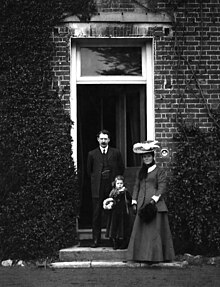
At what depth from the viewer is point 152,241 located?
1049 centimetres

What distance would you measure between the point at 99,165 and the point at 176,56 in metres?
2.35

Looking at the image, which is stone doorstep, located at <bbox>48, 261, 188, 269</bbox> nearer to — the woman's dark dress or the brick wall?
the woman's dark dress

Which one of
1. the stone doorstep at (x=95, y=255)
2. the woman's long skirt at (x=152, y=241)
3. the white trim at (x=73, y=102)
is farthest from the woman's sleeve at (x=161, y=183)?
the white trim at (x=73, y=102)

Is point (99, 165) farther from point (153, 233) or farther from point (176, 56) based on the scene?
point (176, 56)

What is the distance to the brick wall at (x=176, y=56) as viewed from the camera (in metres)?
12.0

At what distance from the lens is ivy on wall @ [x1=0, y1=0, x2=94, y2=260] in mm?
11445

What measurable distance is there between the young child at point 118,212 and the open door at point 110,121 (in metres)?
1.28

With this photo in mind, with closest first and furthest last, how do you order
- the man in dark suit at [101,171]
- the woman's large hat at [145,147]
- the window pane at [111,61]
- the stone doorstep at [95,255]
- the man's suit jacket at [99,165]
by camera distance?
the woman's large hat at [145,147] < the stone doorstep at [95,255] < the man in dark suit at [101,171] < the man's suit jacket at [99,165] < the window pane at [111,61]

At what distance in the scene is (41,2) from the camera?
1174 cm

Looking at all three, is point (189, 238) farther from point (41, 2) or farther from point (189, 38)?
point (41, 2)

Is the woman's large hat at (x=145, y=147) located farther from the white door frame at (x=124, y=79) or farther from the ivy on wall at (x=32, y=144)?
the ivy on wall at (x=32, y=144)

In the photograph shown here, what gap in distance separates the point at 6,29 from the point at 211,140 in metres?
3.95

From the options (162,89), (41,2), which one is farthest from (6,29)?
(162,89)

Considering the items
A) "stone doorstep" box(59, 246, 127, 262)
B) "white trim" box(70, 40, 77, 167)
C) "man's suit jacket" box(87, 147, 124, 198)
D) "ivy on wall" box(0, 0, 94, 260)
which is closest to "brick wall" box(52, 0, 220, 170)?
"white trim" box(70, 40, 77, 167)
